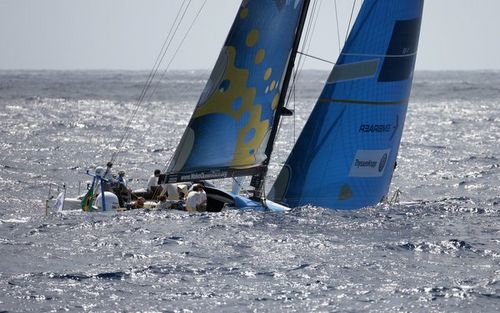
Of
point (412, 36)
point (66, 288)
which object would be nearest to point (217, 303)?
point (66, 288)

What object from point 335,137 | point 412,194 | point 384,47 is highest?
point 384,47

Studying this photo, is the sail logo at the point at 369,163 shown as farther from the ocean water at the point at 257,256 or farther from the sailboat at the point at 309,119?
the ocean water at the point at 257,256

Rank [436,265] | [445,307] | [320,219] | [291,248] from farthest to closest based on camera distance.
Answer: [320,219] → [291,248] → [436,265] → [445,307]

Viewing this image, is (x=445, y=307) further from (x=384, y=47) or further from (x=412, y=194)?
(x=412, y=194)

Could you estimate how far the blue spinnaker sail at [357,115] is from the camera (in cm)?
2431

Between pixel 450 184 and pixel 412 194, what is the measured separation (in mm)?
2552

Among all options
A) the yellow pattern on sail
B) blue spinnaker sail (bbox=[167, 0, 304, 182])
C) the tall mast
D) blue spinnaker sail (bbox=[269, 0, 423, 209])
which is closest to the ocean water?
blue spinnaker sail (bbox=[269, 0, 423, 209])

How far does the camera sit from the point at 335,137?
24375 mm

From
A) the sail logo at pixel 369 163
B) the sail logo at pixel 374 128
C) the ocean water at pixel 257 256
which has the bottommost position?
the ocean water at pixel 257 256

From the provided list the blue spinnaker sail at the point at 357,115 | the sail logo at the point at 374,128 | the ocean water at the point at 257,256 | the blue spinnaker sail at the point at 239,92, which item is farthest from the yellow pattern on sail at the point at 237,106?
the sail logo at the point at 374,128

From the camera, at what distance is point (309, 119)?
24.5 metres

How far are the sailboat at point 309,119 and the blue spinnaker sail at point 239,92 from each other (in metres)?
0.02

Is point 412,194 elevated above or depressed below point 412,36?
below

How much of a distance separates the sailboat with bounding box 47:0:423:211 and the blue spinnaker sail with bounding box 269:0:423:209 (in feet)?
0.08
